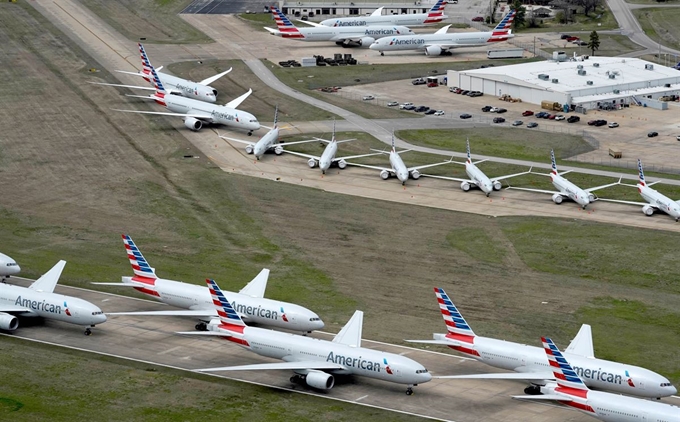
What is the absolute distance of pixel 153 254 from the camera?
449 ft

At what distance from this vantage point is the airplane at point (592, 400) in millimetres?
89250

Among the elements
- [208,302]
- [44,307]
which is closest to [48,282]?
[44,307]

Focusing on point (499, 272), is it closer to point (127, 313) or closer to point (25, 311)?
point (127, 313)

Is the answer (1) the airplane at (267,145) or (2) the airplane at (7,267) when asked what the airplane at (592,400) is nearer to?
(2) the airplane at (7,267)

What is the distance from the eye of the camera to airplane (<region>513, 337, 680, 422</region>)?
293 ft

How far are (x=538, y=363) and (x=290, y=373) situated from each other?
22070 mm

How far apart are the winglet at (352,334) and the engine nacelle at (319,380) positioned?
4269mm

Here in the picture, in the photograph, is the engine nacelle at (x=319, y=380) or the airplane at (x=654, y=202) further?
the airplane at (x=654, y=202)

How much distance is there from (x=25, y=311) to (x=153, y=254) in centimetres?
2495

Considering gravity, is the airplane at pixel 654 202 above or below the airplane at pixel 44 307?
below

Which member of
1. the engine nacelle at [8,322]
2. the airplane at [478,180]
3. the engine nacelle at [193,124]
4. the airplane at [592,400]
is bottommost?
the airplane at [478,180]

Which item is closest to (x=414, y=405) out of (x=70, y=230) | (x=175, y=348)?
(x=175, y=348)

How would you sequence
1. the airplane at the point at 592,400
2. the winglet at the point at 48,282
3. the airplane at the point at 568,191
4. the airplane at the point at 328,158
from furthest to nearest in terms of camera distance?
1. the airplane at the point at 328,158
2. the airplane at the point at 568,191
3. the winglet at the point at 48,282
4. the airplane at the point at 592,400

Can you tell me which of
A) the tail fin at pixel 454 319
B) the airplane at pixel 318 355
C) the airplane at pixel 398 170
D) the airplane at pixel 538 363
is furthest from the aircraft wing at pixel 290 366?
the airplane at pixel 398 170
